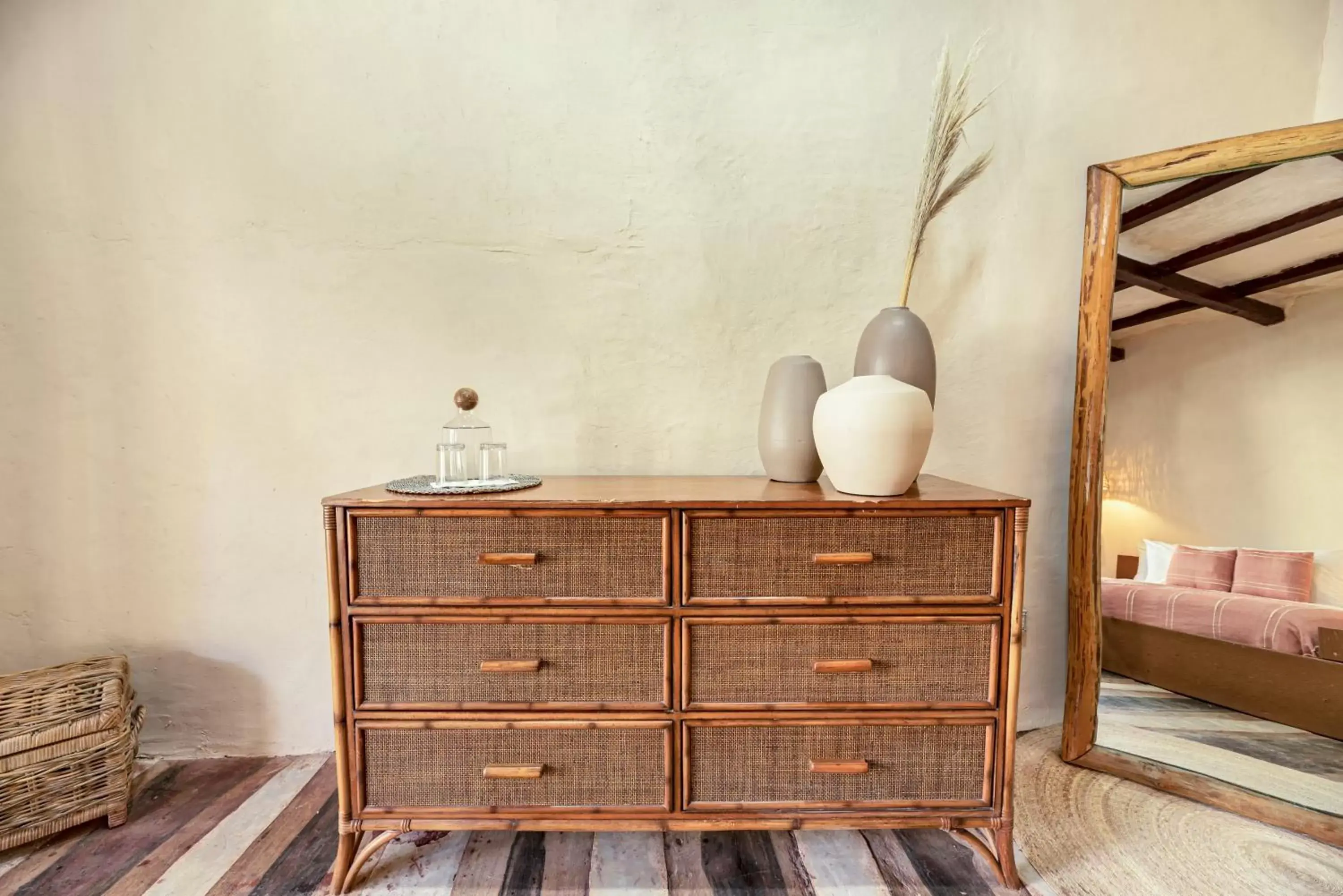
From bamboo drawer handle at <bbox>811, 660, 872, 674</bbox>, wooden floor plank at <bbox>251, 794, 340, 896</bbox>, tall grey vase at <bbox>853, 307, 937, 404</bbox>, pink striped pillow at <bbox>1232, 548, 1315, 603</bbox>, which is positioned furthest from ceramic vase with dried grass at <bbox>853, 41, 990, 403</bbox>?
wooden floor plank at <bbox>251, 794, 340, 896</bbox>

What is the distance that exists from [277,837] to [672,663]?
1101 millimetres

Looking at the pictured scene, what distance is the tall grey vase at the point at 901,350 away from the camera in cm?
135

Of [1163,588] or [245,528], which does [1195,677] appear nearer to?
[1163,588]

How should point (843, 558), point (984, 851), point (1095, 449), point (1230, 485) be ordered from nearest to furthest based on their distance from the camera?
1. point (843, 558)
2. point (984, 851)
3. point (1230, 485)
4. point (1095, 449)

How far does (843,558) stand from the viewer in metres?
1.10

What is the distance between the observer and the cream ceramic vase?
1123mm

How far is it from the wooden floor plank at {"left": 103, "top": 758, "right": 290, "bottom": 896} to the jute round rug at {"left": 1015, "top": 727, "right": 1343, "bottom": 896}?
6.32 ft

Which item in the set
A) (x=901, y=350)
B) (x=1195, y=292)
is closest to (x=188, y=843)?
(x=901, y=350)

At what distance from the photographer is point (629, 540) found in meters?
1.12

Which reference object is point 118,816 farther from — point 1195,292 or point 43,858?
point 1195,292

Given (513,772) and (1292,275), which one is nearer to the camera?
(513,772)

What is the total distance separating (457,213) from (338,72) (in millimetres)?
516

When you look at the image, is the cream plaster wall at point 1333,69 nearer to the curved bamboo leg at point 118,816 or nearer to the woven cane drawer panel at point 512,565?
the woven cane drawer panel at point 512,565

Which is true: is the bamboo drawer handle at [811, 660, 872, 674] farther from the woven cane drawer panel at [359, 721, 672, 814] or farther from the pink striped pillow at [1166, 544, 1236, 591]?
the pink striped pillow at [1166, 544, 1236, 591]
